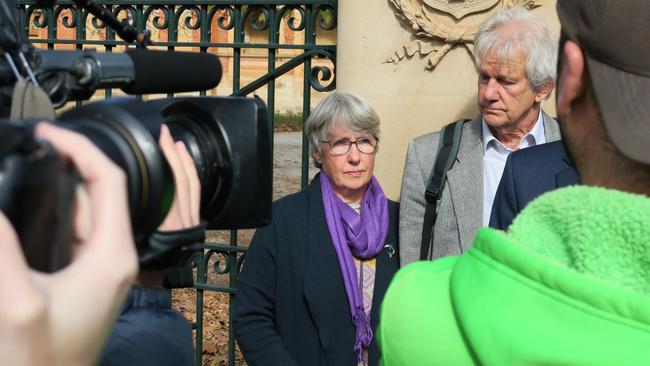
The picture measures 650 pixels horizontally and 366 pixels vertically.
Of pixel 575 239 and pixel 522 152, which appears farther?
pixel 522 152

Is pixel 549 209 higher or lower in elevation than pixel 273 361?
higher

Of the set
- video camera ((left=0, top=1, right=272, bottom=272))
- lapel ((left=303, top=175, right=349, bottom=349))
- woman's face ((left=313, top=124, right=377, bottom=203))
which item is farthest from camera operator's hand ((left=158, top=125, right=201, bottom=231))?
woman's face ((left=313, top=124, right=377, bottom=203))

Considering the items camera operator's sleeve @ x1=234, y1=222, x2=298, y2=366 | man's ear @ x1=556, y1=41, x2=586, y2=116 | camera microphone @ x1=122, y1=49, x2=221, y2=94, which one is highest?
man's ear @ x1=556, y1=41, x2=586, y2=116

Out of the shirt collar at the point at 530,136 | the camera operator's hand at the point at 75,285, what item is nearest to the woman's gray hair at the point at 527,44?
the shirt collar at the point at 530,136

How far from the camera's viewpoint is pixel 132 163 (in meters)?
1.01

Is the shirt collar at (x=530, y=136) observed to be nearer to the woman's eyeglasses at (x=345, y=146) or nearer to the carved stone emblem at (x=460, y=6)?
the woman's eyeglasses at (x=345, y=146)

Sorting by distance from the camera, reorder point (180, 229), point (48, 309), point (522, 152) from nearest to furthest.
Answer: point (48, 309) → point (180, 229) → point (522, 152)

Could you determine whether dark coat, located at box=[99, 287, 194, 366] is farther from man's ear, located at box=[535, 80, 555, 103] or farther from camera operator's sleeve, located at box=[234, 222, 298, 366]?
man's ear, located at box=[535, 80, 555, 103]

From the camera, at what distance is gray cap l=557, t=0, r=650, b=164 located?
101 cm

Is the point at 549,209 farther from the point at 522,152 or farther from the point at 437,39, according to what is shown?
the point at 437,39

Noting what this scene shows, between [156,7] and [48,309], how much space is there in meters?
3.82

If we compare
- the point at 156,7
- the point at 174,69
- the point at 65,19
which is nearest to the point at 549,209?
the point at 174,69

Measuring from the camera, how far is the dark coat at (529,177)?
9.30ft

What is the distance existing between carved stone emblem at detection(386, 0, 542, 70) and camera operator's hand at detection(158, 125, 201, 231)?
7.92 ft
